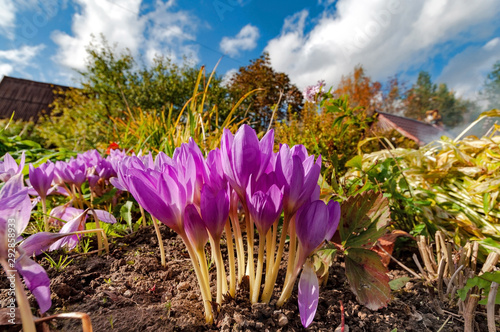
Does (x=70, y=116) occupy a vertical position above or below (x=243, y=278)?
above

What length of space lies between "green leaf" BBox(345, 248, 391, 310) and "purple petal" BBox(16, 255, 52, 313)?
69 cm

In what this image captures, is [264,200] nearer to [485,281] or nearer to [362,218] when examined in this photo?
[362,218]

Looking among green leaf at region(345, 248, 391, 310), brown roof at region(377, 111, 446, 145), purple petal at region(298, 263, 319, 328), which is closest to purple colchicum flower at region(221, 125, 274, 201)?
purple petal at region(298, 263, 319, 328)

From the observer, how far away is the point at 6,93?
21.9 meters

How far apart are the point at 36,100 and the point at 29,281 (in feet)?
95.7

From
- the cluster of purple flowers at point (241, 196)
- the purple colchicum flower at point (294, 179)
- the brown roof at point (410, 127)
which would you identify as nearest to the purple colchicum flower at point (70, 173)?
the cluster of purple flowers at point (241, 196)

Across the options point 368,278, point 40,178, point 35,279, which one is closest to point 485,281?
point 368,278

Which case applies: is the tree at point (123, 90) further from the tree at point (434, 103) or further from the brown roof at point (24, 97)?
the tree at point (434, 103)

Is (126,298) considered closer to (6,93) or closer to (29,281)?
(29,281)

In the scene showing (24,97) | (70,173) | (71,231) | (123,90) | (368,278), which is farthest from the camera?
(24,97)

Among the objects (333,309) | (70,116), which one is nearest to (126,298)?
(333,309)

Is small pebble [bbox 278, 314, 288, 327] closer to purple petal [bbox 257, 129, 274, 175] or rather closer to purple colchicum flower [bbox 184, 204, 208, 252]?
purple colchicum flower [bbox 184, 204, 208, 252]

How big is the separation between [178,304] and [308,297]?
0.39 metres

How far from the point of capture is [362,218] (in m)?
0.80
